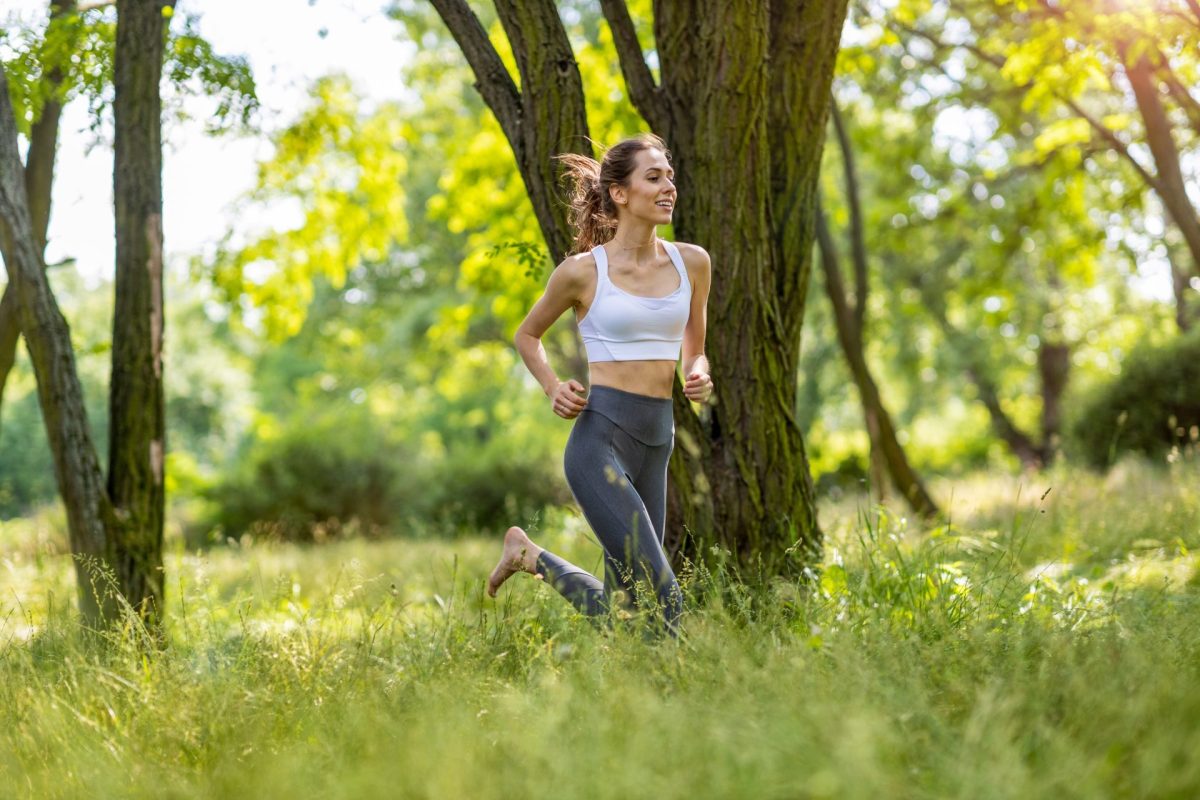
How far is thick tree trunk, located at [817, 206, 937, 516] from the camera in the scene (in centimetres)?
1049

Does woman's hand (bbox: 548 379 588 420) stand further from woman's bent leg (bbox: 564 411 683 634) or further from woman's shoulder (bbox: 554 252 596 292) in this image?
woman's shoulder (bbox: 554 252 596 292)

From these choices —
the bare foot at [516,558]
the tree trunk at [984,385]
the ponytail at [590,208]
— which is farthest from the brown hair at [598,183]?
the tree trunk at [984,385]

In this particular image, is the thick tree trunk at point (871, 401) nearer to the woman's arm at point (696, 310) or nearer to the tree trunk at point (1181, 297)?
the woman's arm at point (696, 310)

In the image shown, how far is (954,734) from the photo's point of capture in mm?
2910

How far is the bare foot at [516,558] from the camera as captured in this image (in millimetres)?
4773

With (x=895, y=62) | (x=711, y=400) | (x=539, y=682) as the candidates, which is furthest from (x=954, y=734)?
(x=895, y=62)

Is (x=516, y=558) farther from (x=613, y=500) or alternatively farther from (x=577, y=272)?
(x=577, y=272)

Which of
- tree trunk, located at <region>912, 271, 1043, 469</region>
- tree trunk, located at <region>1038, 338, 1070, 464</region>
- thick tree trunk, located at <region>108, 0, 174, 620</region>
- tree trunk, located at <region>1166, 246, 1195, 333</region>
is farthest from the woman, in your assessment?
tree trunk, located at <region>1038, 338, 1070, 464</region>

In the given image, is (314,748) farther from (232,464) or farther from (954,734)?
(232,464)

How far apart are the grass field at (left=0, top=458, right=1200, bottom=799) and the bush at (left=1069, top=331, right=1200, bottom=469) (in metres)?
11.1

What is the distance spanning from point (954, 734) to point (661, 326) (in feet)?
6.38

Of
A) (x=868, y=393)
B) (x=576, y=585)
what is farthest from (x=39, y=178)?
(x=868, y=393)

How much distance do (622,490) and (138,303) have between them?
3328mm

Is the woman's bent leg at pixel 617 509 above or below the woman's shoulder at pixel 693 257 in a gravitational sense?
below
